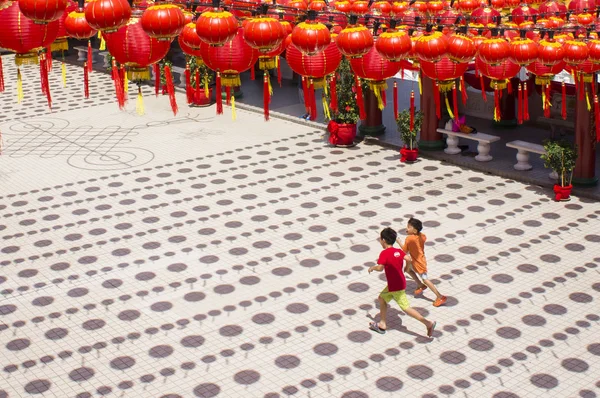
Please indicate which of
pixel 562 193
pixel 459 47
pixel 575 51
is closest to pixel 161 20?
pixel 459 47

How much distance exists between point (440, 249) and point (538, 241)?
1.37m

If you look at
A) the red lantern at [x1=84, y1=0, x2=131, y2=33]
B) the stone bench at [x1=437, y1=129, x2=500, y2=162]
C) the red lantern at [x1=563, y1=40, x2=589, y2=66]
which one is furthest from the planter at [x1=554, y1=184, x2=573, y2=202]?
the red lantern at [x1=84, y1=0, x2=131, y2=33]

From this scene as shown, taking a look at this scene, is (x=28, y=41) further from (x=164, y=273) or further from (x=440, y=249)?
(x=440, y=249)

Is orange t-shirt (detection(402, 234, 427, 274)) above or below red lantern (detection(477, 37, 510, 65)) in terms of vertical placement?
below

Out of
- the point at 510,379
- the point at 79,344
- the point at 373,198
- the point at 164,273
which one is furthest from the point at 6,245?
the point at 510,379

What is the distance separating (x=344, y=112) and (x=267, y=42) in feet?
28.4

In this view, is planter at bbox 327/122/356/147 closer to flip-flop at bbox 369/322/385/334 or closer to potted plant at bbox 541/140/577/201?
potted plant at bbox 541/140/577/201

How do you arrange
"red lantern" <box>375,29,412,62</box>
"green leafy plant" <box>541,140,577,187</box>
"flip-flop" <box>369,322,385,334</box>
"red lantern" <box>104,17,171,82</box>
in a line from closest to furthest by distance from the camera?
"red lantern" <box>104,17,171,82</box>, "red lantern" <box>375,29,412,62</box>, "flip-flop" <box>369,322,385,334</box>, "green leafy plant" <box>541,140,577,187</box>

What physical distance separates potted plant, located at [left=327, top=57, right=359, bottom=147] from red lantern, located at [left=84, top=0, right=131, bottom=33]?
937cm

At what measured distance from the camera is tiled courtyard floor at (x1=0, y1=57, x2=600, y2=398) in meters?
9.25

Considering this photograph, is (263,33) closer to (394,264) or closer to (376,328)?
(394,264)

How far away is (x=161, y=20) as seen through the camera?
812 cm

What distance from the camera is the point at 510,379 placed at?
29.7 ft

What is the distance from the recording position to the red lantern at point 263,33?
8648 millimetres
